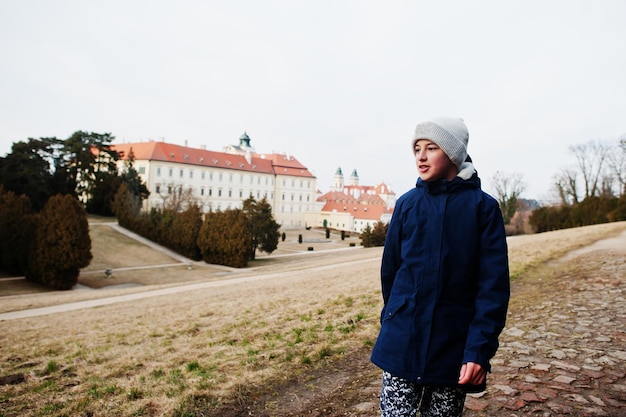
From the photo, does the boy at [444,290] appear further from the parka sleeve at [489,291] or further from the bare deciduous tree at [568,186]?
the bare deciduous tree at [568,186]

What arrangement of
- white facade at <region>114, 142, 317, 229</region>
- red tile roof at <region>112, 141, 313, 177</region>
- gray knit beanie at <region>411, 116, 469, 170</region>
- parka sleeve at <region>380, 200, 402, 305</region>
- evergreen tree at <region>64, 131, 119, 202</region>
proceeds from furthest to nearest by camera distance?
red tile roof at <region>112, 141, 313, 177</region>, white facade at <region>114, 142, 317, 229</region>, evergreen tree at <region>64, 131, 119, 202</region>, parka sleeve at <region>380, 200, 402, 305</region>, gray knit beanie at <region>411, 116, 469, 170</region>

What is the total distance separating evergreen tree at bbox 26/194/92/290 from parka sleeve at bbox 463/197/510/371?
27.6 meters

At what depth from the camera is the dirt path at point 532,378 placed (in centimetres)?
338

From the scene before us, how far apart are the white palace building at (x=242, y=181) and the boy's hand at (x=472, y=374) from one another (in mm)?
72415

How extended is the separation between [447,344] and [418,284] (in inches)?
Answer: 11.8

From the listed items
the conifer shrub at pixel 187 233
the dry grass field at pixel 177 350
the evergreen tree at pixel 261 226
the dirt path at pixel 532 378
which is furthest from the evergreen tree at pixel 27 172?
the dirt path at pixel 532 378

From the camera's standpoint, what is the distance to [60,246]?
2561cm

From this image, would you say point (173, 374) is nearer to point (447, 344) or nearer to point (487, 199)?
point (447, 344)

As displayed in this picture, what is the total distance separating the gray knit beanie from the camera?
221 cm

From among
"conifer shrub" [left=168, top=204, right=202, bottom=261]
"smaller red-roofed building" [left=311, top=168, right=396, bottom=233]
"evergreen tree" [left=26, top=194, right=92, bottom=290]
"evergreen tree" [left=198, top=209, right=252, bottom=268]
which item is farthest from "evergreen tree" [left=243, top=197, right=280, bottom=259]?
"smaller red-roofed building" [left=311, top=168, right=396, bottom=233]

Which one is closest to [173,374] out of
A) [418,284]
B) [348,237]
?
[418,284]

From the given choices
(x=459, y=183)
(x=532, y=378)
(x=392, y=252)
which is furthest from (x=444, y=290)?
(x=532, y=378)

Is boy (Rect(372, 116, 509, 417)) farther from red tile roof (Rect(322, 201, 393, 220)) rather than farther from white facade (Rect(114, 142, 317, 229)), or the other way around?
red tile roof (Rect(322, 201, 393, 220))

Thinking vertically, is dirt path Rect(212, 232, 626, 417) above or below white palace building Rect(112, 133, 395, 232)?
below
